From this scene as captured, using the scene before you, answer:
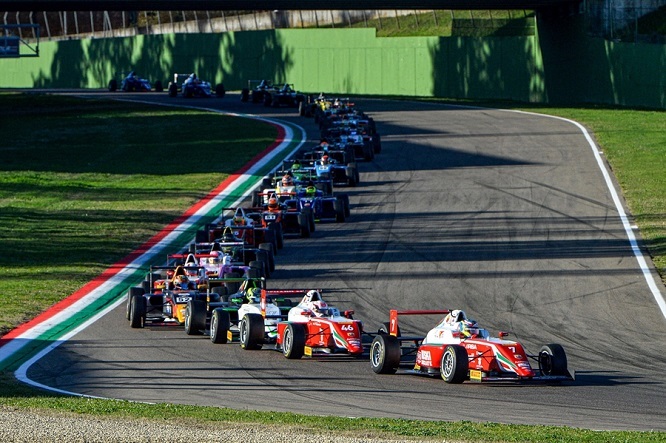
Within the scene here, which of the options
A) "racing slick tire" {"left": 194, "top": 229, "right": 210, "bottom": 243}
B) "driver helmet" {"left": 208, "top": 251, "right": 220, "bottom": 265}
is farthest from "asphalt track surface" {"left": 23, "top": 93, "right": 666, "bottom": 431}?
"racing slick tire" {"left": 194, "top": 229, "right": 210, "bottom": 243}

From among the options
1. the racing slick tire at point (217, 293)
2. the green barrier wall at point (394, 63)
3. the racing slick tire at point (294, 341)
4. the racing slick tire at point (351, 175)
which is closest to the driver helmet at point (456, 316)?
the racing slick tire at point (294, 341)

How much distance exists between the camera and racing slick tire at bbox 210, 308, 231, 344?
784 inches

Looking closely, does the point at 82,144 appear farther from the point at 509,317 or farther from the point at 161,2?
the point at 509,317

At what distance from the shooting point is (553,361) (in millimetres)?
17188

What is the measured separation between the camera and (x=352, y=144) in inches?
1751

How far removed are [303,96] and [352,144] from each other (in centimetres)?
2061

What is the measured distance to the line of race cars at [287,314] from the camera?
1730 centimetres

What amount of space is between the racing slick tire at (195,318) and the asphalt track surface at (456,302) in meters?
0.16

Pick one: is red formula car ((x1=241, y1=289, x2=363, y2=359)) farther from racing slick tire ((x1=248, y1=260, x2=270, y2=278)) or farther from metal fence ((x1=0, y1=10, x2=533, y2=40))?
metal fence ((x1=0, y1=10, x2=533, y2=40))

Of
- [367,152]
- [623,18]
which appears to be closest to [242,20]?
[623,18]

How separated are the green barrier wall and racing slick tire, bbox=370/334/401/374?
43.1 metres

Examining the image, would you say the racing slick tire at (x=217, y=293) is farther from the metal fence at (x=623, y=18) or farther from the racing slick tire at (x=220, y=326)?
the metal fence at (x=623, y=18)

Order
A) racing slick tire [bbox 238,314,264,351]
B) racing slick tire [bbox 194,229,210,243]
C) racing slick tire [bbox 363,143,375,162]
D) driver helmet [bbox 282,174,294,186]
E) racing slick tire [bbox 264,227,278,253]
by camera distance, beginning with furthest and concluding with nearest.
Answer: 1. racing slick tire [bbox 363,143,375,162]
2. driver helmet [bbox 282,174,294,186]
3. racing slick tire [bbox 264,227,278,253]
4. racing slick tire [bbox 194,229,210,243]
5. racing slick tire [bbox 238,314,264,351]

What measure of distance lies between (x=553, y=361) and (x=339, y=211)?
53.3 ft
